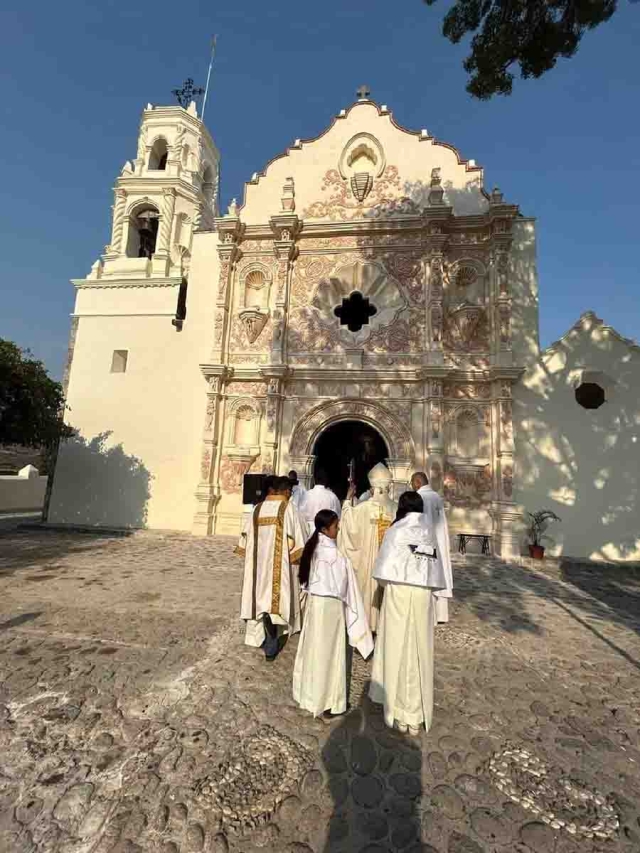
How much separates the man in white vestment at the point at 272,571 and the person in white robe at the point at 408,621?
126 centimetres

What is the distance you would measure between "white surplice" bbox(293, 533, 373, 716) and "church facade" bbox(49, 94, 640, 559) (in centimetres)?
768

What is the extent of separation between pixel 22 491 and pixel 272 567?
19253 mm

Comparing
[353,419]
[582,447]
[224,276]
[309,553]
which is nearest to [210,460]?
[353,419]

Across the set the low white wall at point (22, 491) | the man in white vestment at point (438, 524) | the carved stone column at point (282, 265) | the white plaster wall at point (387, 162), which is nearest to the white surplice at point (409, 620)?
the man in white vestment at point (438, 524)

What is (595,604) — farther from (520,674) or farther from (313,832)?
(313,832)

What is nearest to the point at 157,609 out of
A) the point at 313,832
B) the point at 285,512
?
the point at 285,512

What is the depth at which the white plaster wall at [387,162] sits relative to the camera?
39.8ft

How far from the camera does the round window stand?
424 inches

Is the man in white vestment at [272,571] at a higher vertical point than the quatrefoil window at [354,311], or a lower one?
lower

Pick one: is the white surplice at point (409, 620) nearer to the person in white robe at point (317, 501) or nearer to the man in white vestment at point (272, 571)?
the man in white vestment at point (272, 571)

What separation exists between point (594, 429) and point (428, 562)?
9.68 metres

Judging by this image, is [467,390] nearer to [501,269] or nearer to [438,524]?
[501,269]

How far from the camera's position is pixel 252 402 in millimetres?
12070

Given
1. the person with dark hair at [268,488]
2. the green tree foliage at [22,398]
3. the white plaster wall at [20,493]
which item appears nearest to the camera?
the person with dark hair at [268,488]
